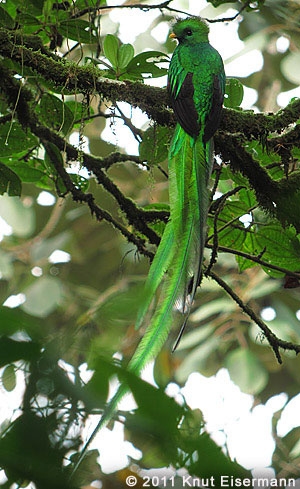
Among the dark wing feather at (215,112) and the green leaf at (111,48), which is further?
the green leaf at (111,48)

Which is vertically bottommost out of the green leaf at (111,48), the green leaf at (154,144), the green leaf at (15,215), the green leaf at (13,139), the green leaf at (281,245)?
the green leaf at (281,245)

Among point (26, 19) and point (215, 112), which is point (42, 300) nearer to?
point (215, 112)

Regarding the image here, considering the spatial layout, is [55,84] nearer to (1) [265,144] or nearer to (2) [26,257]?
(1) [265,144]

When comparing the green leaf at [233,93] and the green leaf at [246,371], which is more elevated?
the green leaf at [233,93]

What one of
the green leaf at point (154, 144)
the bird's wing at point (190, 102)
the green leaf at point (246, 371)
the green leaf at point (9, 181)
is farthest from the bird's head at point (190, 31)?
the green leaf at point (246, 371)

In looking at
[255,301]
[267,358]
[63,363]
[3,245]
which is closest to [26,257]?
[3,245]

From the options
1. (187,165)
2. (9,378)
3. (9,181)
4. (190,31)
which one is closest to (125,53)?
(190,31)

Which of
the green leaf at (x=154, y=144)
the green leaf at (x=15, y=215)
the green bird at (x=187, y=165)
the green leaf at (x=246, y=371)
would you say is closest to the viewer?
the green bird at (x=187, y=165)

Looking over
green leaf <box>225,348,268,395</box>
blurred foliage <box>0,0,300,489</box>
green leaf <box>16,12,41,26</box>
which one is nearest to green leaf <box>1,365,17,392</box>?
blurred foliage <box>0,0,300,489</box>

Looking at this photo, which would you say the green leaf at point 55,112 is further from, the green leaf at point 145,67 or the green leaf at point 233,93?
the green leaf at point 233,93
